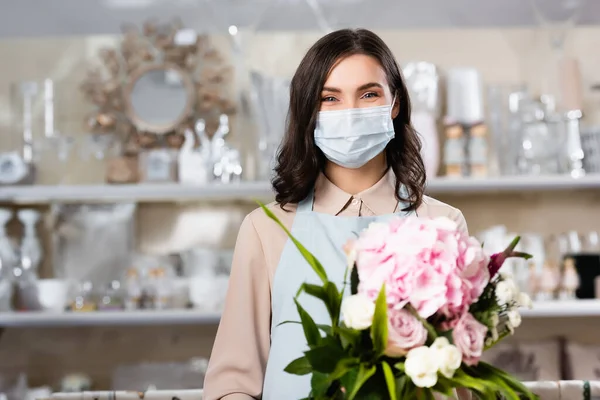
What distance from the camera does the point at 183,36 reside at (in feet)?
9.69

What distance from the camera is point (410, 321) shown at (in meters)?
0.83

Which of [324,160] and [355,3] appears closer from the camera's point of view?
[324,160]

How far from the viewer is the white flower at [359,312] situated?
818 mm

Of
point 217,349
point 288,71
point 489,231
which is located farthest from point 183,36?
point 217,349

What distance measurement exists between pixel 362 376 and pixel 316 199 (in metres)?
0.53

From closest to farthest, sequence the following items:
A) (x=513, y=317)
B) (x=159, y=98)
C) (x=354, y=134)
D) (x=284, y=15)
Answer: (x=513, y=317) < (x=354, y=134) < (x=159, y=98) < (x=284, y=15)

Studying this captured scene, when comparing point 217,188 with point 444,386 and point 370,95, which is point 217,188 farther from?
point 444,386

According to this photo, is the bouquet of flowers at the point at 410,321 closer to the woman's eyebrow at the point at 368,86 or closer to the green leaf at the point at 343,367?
the green leaf at the point at 343,367

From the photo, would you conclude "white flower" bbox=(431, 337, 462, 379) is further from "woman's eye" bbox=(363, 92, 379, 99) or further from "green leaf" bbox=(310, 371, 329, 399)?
"woman's eye" bbox=(363, 92, 379, 99)

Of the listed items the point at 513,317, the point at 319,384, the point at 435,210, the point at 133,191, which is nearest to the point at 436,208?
the point at 435,210

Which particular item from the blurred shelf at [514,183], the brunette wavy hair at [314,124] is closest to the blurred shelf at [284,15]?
the blurred shelf at [514,183]

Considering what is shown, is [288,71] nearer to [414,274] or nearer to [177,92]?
[177,92]

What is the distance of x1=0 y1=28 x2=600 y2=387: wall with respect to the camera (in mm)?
2963

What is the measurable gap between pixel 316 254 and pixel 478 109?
171 centimetres
